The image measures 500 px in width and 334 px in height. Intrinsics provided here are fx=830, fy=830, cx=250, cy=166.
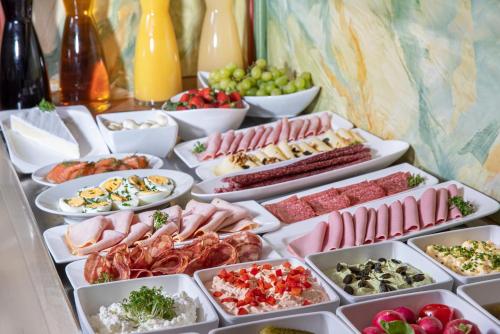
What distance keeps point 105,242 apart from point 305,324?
55 cm

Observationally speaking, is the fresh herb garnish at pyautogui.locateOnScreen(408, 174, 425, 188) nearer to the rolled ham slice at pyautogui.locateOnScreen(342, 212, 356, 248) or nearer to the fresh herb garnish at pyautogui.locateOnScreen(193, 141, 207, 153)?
the rolled ham slice at pyautogui.locateOnScreen(342, 212, 356, 248)

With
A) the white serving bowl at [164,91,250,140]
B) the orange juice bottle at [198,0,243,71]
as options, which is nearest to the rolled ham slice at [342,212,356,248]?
the white serving bowl at [164,91,250,140]

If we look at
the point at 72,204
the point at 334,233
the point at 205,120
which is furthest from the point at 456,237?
the point at 205,120

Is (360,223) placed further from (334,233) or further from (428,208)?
(428,208)

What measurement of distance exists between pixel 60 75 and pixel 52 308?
1.40 meters

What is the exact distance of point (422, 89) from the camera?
6.95ft

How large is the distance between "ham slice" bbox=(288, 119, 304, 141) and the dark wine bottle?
84 centimetres

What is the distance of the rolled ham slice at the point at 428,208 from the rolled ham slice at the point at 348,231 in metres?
0.17

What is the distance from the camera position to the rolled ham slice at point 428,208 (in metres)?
1.82

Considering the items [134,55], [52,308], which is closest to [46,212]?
[52,308]

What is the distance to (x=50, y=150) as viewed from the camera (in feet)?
7.79

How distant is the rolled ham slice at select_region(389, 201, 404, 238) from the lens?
1794mm

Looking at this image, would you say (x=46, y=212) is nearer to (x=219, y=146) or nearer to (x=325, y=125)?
(x=219, y=146)

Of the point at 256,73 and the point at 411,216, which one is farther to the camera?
the point at 256,73
